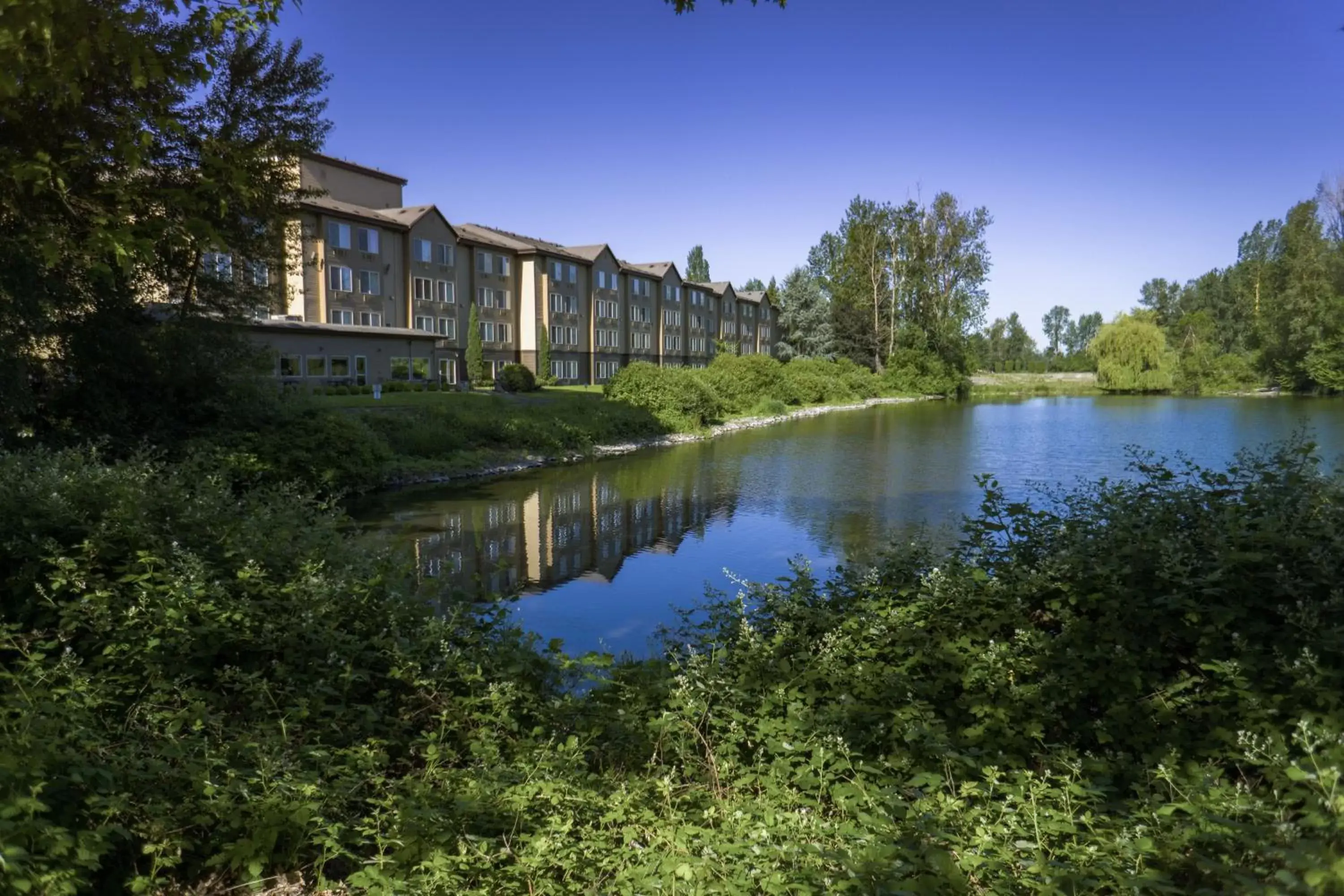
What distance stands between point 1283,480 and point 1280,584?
2152 millimetres

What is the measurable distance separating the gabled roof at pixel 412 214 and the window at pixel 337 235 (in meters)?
4.03

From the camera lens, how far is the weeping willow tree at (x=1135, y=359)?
236ft

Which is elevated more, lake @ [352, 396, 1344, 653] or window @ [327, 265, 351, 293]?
window @ [327, 265, 351, 293]

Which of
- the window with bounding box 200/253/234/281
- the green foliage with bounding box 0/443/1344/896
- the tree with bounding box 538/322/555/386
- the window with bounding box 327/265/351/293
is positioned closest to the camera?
the green foliage with bounding box 0/443/1344/896

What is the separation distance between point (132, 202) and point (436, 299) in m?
43.0

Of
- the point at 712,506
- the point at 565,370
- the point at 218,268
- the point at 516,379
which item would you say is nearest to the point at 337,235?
the point at 516,379

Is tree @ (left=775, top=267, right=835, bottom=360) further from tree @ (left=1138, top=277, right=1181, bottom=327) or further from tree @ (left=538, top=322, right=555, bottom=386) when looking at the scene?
tree @ (left=1138, top=277, right=1181, bottom=327)

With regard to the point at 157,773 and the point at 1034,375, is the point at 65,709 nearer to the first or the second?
the point at 157,773

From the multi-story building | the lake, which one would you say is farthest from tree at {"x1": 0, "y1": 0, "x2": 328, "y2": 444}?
the lake

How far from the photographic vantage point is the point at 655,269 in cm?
7575

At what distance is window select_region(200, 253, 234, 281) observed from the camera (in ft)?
60.0

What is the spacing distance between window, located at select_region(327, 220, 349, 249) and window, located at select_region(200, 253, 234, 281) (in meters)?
23.7

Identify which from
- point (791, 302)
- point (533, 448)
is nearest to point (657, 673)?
point (533, 448)

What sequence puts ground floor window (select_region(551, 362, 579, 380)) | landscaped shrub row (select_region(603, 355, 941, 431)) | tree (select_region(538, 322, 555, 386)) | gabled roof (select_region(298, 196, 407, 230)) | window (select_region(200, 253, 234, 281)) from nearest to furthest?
window (select_region(200, 253, 234, 281)), landscaped shrub row (select_region(603, 355, 941, 431)), gabled roof (select_region(298, 196, 407, 230)), tree (select_region(538, 322, 555, 386)), ground floor window (select_region(551, 362, 579, 380))
